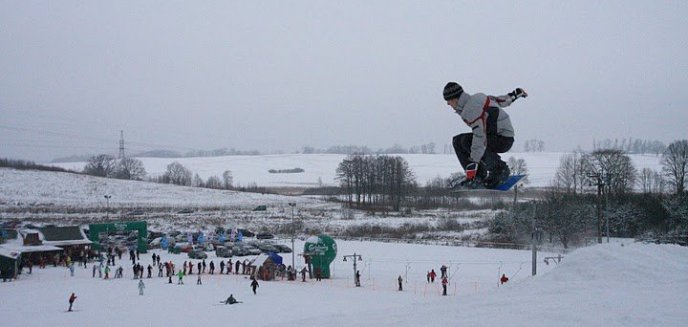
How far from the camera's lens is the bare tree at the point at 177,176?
124250mm

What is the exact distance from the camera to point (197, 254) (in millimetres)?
43062

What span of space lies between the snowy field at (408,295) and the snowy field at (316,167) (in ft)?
202

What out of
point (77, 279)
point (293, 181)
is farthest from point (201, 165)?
point (77, 279)

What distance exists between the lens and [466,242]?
4884 cm

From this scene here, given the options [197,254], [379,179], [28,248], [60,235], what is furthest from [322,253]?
[379,179]

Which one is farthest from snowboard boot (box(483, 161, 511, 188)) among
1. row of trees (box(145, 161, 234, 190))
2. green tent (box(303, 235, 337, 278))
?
row of trees (box(145, 161, 234, 190))

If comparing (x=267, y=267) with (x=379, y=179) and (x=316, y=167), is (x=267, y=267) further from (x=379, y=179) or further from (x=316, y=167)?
(x=316, y=167)

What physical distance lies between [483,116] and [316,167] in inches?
6068

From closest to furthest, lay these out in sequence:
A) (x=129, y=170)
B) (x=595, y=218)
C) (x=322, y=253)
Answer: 1. (x=322, y=253)
2. (x=595, y=218)
3. (x=129, y=170)

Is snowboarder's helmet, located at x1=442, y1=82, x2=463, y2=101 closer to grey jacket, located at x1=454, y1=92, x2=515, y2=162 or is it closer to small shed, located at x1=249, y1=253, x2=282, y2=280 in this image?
grey jacket, located at x1=454, y1=92, x2=515, y2=162

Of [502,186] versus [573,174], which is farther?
[573,174]

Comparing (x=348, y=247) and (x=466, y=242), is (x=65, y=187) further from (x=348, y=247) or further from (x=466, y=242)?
(x=466, y=242)

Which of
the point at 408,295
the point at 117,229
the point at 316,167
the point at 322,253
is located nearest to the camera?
the point at 408,295

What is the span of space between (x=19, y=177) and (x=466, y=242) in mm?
82922
